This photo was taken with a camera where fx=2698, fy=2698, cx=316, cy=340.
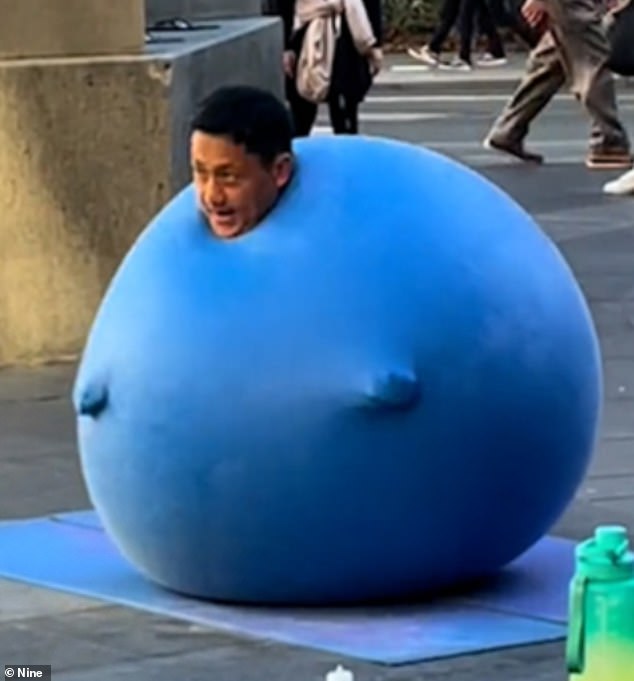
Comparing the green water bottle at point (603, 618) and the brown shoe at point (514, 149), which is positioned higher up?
the green water bottle at point (603, 618)

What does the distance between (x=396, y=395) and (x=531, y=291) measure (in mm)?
543

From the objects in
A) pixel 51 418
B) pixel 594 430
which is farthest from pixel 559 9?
pixel 594 430

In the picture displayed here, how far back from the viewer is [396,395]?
662cm

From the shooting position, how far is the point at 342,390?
664cm

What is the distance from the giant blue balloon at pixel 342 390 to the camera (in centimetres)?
667

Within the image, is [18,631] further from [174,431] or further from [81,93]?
[81,93]

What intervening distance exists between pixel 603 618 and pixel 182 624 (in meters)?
1.92

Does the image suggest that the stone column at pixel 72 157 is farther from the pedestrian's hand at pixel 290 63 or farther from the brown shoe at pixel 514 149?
the brown shoe at pixel 514 149

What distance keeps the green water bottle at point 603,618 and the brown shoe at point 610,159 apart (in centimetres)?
1370

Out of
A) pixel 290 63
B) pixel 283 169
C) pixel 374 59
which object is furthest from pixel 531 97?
pixel 283 169

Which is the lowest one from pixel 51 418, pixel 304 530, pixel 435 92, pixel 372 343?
pixel 435 92

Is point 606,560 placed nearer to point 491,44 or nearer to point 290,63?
point 290,63

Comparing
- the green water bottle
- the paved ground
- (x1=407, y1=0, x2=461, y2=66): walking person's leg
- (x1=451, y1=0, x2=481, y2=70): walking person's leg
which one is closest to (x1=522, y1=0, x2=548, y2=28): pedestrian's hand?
the paved ground

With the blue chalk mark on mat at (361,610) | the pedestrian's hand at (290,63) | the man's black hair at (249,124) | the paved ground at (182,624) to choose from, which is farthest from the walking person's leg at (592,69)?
the man's black hair at (249,124)
